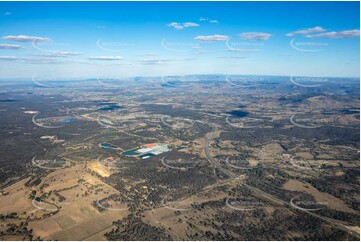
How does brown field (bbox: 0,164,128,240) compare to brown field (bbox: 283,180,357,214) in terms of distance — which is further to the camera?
brown field (bbox: 283,180,357,214)

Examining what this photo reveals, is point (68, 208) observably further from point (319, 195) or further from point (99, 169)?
point (319, 195)

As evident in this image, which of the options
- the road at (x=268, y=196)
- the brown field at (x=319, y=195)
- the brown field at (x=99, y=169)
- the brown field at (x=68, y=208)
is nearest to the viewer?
the brown field at (x=68, y=208)

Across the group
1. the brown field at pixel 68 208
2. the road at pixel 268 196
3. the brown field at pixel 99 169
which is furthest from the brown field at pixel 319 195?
the brown field at pixel 99 169

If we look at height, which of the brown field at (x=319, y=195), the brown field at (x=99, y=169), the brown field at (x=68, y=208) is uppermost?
the brown field at (x=68, y=208)

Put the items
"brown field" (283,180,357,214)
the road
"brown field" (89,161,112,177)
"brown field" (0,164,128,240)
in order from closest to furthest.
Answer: "brown field" (0,164,128,240), the road, "brown field" (283,180,357,214), "brown field" (89,161,112,177)

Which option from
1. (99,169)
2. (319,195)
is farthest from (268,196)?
(99,169)

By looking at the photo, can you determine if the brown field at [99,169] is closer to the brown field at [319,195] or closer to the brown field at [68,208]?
the brown field at [68,208]

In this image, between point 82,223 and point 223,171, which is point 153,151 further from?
point 82,223

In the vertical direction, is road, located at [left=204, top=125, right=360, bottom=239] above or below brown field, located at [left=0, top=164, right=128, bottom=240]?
below

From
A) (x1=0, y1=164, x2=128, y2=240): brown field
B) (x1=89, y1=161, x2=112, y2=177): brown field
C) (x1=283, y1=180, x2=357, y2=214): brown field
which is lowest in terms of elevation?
(x1=283, y1=180, x2=357, y2=214): brown field

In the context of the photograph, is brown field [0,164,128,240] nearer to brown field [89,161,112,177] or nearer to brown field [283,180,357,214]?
brown field [89,161,112,177]

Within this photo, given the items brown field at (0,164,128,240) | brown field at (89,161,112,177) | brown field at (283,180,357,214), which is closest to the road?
brown field at (283,180,357,214)

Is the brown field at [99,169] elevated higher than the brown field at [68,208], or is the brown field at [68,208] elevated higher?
the brown field at [68,208]
